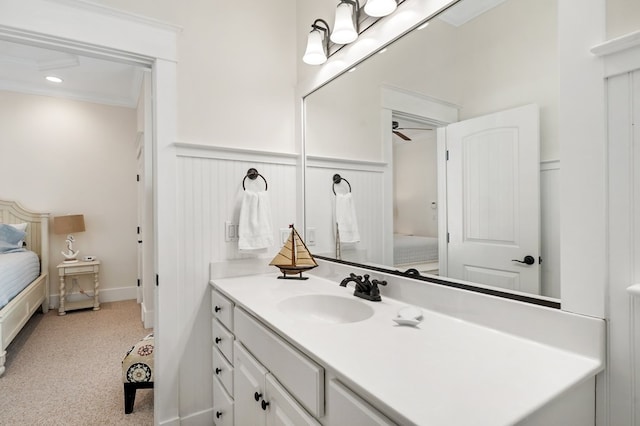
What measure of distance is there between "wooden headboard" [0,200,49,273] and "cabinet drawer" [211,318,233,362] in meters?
3.44

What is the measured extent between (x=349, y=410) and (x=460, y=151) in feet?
3.02

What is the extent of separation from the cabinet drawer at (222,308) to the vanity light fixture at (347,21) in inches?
53.2

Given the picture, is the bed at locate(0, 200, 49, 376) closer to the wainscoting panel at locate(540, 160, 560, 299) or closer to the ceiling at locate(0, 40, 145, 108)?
the ceiling at locate(0, 40, 145, 108)

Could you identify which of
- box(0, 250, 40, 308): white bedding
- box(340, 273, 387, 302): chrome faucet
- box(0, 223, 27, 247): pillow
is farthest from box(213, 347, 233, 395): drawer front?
box(0, 223, 27, 247): pillow

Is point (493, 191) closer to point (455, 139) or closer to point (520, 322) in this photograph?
point (455, 139)

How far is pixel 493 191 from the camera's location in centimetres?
107

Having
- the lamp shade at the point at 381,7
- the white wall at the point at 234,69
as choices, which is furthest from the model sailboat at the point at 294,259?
the lamp shade at the point at 381,7

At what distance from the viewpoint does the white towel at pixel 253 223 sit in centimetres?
185

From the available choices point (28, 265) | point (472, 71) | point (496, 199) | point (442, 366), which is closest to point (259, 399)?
point (442, 366)

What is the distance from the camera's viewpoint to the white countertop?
612 mm

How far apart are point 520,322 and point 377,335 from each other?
41 cm

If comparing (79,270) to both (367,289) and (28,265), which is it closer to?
(28,265)

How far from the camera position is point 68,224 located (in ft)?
12.9

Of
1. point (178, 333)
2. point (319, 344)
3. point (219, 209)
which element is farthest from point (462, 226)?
point (178, 333)
